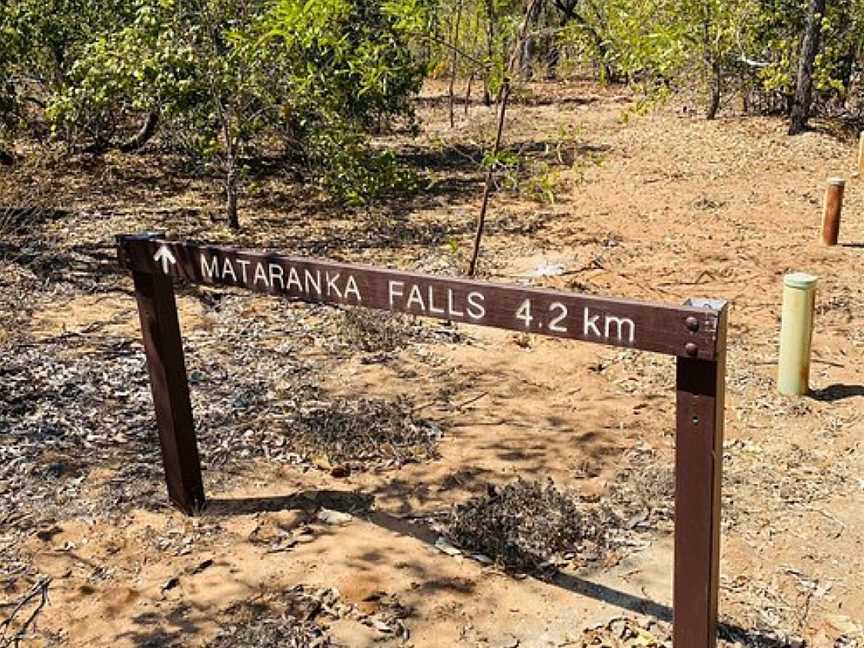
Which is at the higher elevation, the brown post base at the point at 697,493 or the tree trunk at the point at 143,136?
the tree trunk at the point at 143,136

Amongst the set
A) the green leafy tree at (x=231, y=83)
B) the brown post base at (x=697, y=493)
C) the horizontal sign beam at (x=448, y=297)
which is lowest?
the brown post base at (x=697, y=493)

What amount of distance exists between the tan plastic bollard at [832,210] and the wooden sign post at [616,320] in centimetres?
742

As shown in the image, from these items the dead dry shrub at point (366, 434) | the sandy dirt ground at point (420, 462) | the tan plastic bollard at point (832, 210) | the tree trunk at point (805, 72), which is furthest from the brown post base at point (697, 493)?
the tree trunk at point (805, 72)

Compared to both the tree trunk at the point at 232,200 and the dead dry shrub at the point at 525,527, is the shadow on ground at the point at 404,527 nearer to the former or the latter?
the dead dry shrub at the point at 525,527

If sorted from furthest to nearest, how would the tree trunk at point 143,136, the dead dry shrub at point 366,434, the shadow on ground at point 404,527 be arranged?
the tree trunk at point 143,136
the dead dry shrub at point 366,434
the shadow on ground at point 404,527

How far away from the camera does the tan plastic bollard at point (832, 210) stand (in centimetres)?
904

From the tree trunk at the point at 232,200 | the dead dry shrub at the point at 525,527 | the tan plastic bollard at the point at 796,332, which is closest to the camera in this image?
the dead dry shrub at the point at 525,527

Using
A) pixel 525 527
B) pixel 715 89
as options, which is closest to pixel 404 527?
pixel 525 527

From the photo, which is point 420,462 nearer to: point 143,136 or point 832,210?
point 832,210

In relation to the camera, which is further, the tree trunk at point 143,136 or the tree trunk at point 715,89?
the tree trunk at point 715,89

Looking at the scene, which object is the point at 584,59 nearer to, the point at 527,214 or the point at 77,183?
the point at 527,214

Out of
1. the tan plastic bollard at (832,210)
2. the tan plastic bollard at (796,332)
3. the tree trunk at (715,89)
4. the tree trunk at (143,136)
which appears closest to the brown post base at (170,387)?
the tan plastic bollard at (796,332)

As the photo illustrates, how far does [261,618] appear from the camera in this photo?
3.30m

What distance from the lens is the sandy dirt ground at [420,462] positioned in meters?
3.38
